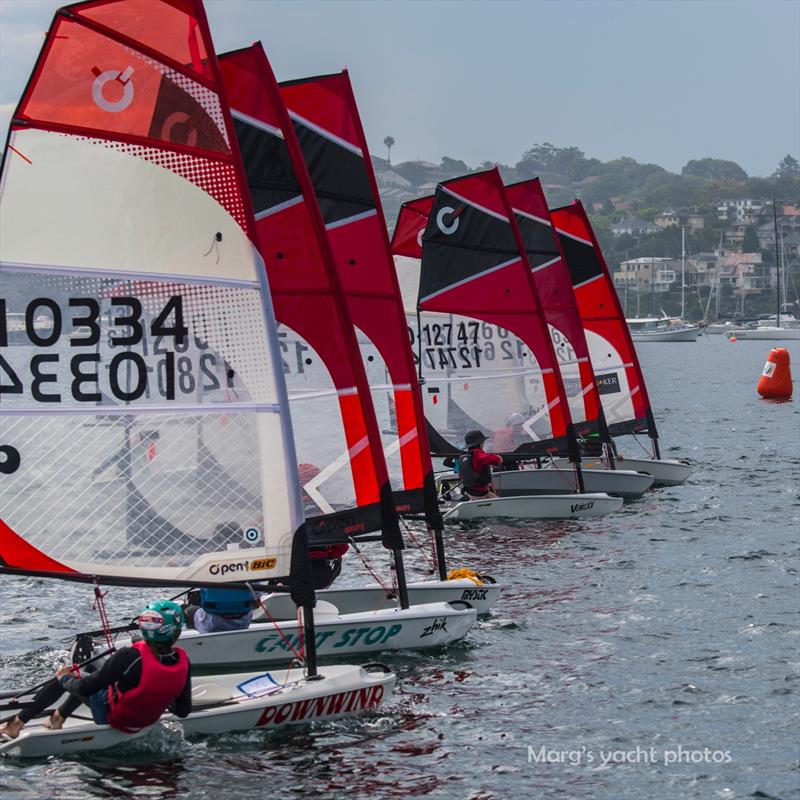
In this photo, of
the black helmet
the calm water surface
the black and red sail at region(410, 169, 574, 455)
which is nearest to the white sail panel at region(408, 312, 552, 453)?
the black and red sail at region(410, 169, 574, 455)

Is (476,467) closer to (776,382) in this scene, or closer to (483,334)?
(483,334)

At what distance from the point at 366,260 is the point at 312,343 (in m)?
1.94

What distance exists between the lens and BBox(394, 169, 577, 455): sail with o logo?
20094mm

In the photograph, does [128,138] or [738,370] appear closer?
[128,138]

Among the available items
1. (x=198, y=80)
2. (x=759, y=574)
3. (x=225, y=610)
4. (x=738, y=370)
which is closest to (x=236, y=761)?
(x=225, y=610)

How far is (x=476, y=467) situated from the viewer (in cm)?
1959

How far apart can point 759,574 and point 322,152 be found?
7.88 m

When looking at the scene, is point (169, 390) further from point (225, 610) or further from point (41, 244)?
point (225, 610)

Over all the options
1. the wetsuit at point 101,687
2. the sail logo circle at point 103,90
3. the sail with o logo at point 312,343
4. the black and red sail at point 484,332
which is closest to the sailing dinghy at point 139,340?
the sail logo circle at point 103,90

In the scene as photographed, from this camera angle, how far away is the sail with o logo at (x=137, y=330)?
30.5 ft

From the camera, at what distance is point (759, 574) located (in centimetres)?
1686

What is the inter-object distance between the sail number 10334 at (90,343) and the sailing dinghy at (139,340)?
0.05ft

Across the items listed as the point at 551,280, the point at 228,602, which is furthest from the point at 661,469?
the point at 228,602

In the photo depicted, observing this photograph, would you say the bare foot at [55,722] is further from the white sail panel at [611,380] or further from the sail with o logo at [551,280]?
the white sail panel at [611,380]
